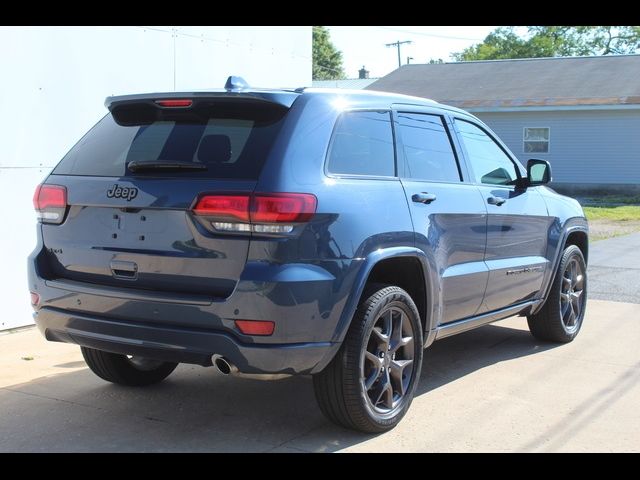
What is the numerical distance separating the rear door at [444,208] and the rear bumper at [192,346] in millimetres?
1136

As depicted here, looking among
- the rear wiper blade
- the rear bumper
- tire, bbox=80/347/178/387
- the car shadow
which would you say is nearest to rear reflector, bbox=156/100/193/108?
the rear wiper blade

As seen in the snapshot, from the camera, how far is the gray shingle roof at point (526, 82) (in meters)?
26.8

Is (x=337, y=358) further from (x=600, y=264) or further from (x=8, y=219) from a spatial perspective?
(x=600, y=264)

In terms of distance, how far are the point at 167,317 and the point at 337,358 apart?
926 mm

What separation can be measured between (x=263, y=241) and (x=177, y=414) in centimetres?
161

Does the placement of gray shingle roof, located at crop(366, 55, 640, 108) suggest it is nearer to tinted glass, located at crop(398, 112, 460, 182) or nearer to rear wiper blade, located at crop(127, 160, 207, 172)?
tinted glass, located at crop(398, 112, 460, 182)

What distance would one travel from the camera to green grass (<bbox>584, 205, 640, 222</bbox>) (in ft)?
63.8

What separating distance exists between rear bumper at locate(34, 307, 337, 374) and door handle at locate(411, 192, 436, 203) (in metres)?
1.18

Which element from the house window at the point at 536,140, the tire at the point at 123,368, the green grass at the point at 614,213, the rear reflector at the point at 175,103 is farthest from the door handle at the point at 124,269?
the house window at the point at 536,140

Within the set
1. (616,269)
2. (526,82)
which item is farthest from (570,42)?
(616,269)

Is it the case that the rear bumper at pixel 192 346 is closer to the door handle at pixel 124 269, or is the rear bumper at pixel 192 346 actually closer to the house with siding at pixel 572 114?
the door handle at pixel 124 269

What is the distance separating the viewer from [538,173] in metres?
6.07

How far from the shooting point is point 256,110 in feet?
13.4
